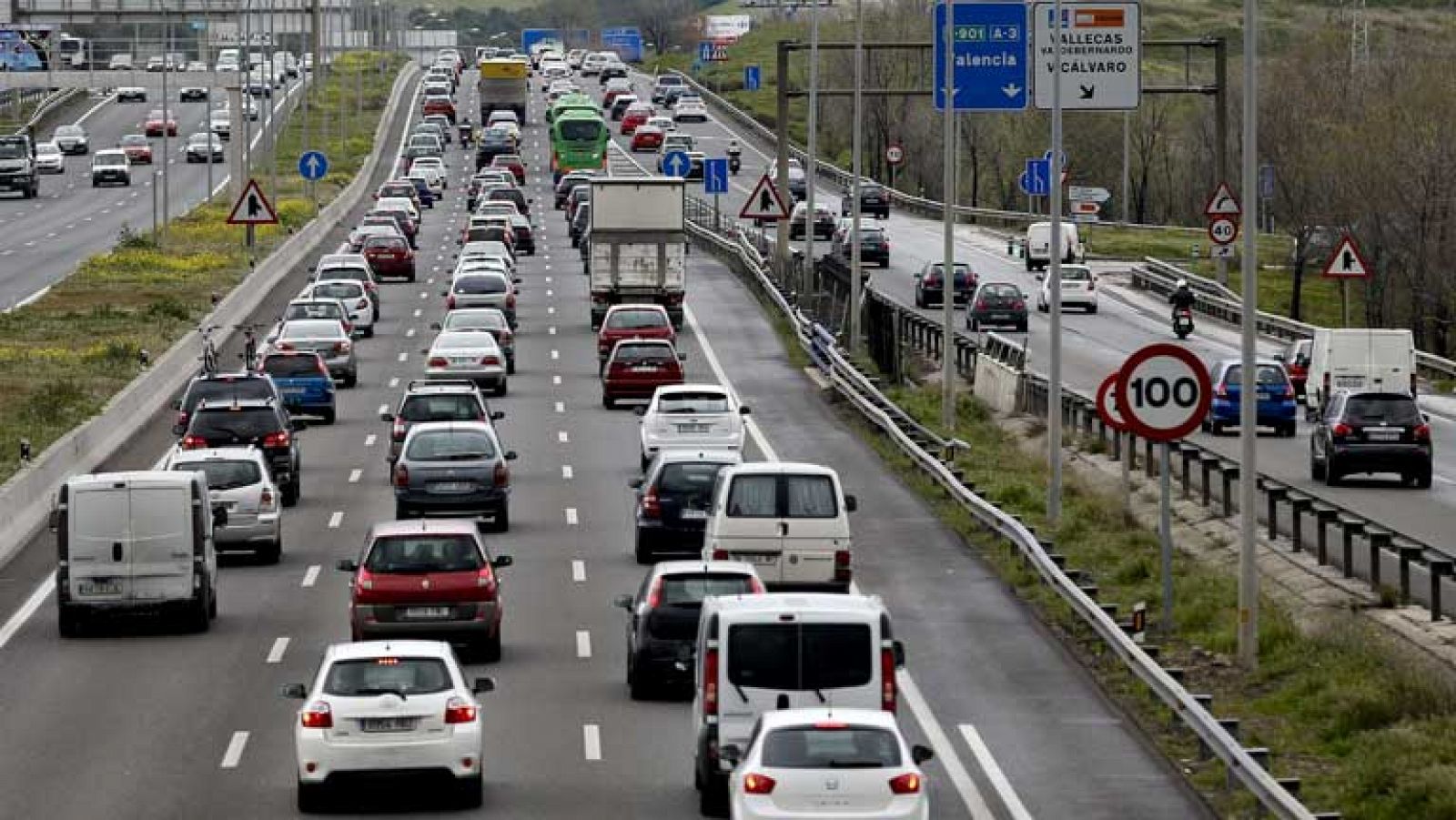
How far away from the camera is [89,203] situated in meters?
123

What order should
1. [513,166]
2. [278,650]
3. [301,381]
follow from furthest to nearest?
[513,166], [301,381], [278,650]

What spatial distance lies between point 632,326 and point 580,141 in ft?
211

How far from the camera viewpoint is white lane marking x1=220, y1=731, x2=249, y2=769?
24.5 meters

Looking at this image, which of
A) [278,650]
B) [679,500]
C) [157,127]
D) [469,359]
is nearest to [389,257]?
[469,359]

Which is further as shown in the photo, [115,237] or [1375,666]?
[115,237]

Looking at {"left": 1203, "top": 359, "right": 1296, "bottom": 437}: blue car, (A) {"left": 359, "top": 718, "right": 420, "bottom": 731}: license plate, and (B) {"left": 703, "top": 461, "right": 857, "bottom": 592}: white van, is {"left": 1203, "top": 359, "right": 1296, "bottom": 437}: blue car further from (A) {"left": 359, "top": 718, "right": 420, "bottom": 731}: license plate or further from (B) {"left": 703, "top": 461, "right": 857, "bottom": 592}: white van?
(A) {"left": 359, "top": 718, "right": 420, "bottom": 731}: license plate

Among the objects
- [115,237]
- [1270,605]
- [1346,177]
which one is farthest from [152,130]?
[1270,605]

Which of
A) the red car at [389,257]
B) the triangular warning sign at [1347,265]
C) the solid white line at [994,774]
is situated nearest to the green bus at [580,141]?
the red car at [389,257]

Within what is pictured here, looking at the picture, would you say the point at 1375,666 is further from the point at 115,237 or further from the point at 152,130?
the point at 152,130

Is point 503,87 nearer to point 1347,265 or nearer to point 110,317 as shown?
A: point 110,317

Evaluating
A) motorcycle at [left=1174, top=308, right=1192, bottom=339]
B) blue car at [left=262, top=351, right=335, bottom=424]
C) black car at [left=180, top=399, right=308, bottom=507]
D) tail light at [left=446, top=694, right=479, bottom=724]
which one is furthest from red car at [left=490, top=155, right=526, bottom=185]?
tail light at [left=446, top=694, right=479, bottom=724]

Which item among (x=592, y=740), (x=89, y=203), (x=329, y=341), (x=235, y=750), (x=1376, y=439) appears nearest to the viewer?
(x=235, y=750)

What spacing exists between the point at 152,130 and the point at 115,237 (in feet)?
176

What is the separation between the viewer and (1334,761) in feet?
77.3
